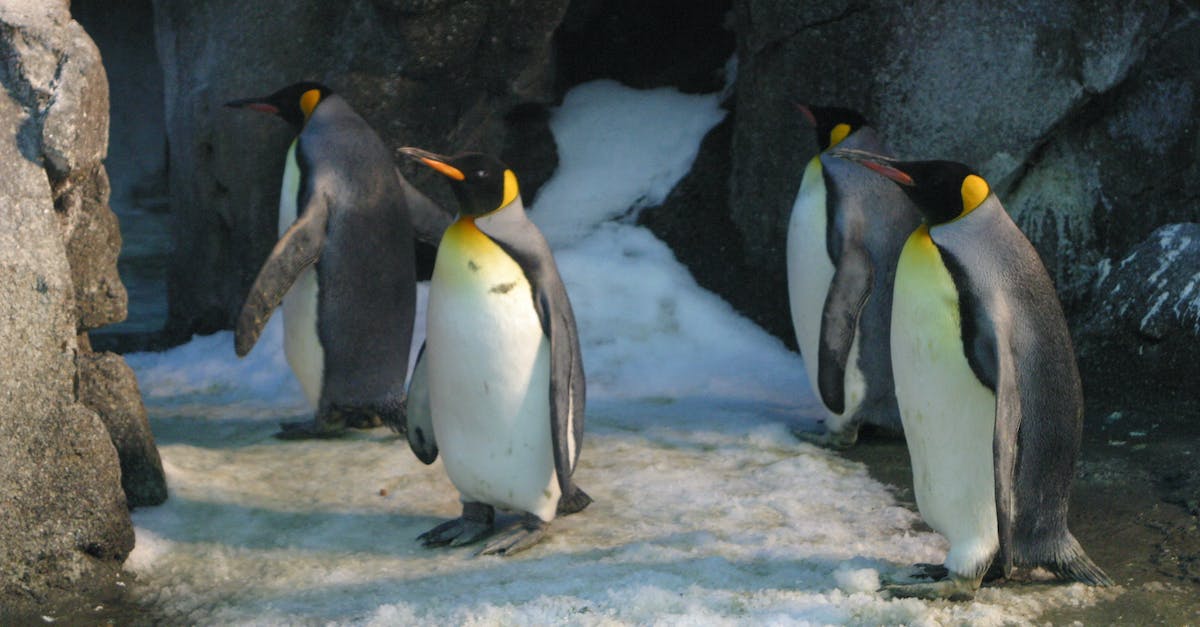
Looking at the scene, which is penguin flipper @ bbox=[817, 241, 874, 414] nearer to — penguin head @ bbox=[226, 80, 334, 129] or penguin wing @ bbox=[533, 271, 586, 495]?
penguin wing @ bbox=[533, 271, 586, 495]

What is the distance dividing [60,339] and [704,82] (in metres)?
4.48

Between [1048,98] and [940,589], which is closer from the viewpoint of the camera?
[940,589]

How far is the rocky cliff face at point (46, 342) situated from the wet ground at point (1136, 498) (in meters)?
2.36

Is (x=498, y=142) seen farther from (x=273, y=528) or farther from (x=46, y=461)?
(x=46, y=461)

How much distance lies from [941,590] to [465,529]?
1338mm

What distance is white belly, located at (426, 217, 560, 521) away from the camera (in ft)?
11.8

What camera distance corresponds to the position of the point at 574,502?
3887 mm

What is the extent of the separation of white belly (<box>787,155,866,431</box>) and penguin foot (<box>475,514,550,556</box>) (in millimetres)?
1428

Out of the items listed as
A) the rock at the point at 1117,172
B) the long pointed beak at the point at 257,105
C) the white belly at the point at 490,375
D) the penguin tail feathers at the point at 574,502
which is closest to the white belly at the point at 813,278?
the penguin tail feathers at the point at 574,502

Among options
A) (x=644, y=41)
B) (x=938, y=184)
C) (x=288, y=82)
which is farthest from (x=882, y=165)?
(x=644, y=41)

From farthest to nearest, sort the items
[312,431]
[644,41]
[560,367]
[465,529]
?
[644,41] → [312,431] → [465,529] → [560,367]

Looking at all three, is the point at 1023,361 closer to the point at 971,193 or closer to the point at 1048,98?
the point at 971,193

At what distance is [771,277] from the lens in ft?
20.0

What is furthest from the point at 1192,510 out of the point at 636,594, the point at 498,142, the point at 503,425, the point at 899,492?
the point at 498,142
